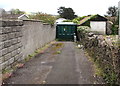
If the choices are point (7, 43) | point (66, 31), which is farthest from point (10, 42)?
point (66, 31)

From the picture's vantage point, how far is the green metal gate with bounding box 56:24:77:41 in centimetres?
2692

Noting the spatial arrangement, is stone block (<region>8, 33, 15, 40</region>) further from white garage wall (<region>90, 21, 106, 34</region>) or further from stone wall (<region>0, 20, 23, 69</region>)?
white garage wall (<region>90, 21, 106, 34</region>)

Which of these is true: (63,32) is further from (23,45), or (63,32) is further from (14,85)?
(14,85)

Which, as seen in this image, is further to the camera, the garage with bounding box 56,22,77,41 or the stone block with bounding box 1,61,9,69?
the garage with bounding box 56,22,77,41

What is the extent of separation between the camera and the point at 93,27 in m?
34.2

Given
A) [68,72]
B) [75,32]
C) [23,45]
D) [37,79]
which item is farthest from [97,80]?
[75,32]

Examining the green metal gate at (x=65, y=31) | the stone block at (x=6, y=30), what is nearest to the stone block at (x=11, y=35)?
the stone block at (x=6, y=30)

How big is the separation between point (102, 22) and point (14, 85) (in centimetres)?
3130

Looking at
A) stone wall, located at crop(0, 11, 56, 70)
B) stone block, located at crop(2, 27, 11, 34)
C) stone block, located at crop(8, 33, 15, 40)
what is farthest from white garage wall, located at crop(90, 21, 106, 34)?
stone block, located at crop(2, 27, 11, 34)

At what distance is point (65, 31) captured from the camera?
27234 millimetres

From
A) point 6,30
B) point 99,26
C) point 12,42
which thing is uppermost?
point 6,30

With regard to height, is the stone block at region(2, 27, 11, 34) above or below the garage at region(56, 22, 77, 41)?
above

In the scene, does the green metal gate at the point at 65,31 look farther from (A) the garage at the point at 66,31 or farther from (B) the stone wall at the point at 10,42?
(B) the stone wall at the point at 10,42

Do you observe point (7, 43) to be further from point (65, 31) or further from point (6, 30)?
point (65, 31)
